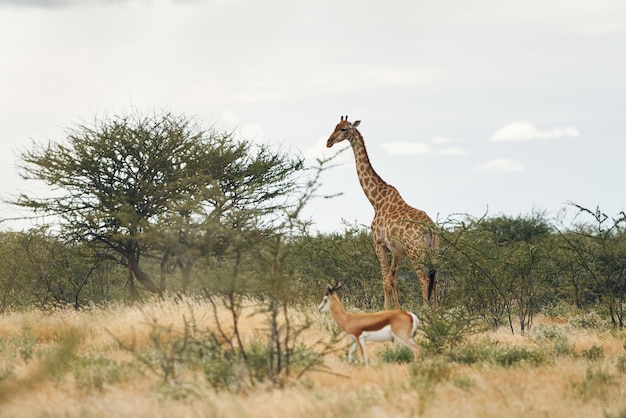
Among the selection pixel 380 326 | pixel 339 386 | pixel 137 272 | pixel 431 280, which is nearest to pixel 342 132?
pixel 431 280

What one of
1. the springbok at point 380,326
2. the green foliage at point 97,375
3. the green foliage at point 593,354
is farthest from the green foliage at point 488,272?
the green foliage at point 97,375

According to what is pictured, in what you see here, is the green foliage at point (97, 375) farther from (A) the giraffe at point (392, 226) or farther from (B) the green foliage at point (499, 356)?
(A) the giraffe at point (392, 226)

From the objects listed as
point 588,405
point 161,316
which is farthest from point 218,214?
point 161,316

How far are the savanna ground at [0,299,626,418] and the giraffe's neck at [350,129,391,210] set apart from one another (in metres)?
7.42

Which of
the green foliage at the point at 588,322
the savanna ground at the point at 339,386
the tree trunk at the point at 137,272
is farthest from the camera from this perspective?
the tree trunk at the point at 137,272

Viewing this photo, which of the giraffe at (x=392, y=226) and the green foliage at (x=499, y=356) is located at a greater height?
the giraffe at (x=392, y=226)

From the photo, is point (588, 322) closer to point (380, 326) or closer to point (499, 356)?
point (499, 356)

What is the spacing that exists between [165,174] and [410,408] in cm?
1806

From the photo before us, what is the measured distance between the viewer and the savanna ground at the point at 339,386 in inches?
323

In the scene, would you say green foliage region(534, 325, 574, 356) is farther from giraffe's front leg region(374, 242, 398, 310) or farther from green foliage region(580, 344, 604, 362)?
giraffe's front leg region(374, 242, 398, 310)

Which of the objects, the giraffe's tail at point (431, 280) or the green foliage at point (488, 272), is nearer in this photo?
the giraffe's tail at point (431, 280)

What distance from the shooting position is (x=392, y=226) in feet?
63.3

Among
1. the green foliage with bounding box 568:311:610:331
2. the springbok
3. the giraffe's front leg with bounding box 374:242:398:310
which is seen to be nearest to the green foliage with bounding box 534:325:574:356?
the green foliage with bounding box 568:311:610:331

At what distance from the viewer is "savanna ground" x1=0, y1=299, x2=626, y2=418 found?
26.9ft
